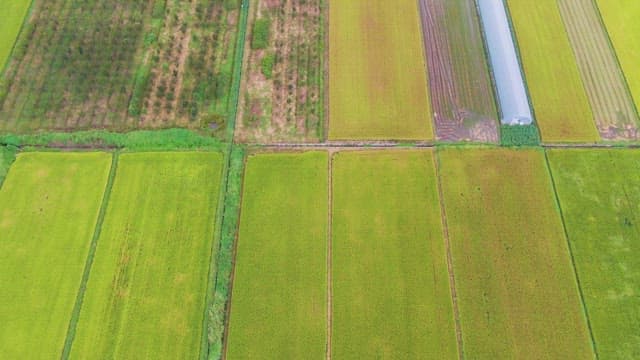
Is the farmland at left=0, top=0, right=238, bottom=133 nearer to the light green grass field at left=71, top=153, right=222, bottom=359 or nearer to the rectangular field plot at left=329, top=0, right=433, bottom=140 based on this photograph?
the light green grass field at left=71, top=153, right=222, bottom=359

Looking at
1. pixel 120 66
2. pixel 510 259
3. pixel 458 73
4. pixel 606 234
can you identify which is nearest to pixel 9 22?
pixel 120 66

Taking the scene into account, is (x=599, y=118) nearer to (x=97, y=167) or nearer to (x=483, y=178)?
(x=483, y=178)

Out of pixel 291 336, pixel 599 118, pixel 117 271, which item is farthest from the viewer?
pixel 599 118

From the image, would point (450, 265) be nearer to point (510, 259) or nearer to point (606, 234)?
point (510, 259)

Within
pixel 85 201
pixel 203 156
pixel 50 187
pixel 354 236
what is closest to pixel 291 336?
pixel 354 236

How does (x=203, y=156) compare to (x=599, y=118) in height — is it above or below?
below

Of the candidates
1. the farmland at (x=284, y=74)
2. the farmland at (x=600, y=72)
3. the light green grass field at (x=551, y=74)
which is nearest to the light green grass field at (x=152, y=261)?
the farmland at (x=284, y=74)
